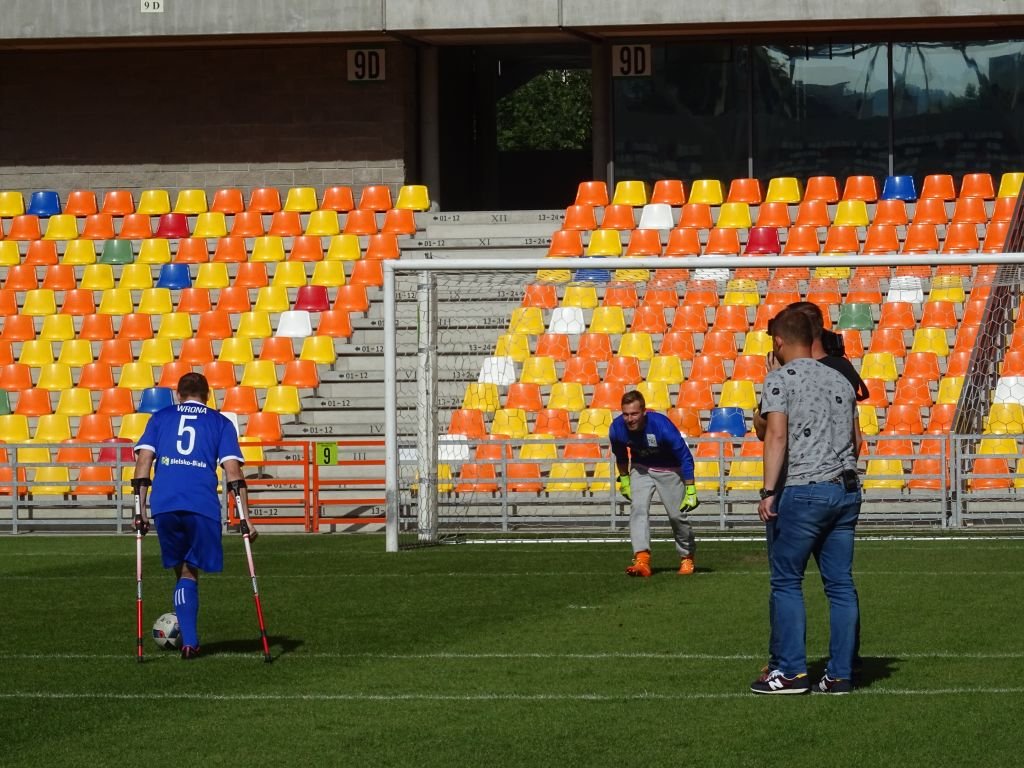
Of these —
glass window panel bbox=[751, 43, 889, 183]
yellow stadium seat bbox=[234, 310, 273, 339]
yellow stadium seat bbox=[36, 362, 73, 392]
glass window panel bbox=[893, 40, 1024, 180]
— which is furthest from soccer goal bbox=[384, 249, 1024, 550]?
yellow stadium seat bbox=[36, 362, 73, 392]

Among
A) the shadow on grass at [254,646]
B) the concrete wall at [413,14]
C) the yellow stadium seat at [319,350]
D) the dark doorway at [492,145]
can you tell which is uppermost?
the concrete wall at [413,14]

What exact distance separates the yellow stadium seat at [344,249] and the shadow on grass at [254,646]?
1428 cm

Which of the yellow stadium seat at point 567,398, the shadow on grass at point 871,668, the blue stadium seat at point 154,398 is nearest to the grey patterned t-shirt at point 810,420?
the shadow on grass at point 871,668

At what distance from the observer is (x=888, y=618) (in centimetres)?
1201

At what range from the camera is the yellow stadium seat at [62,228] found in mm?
26797

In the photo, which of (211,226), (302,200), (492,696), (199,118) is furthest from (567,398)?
(492,696)

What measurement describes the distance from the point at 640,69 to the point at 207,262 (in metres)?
7.17

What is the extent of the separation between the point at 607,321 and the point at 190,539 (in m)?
12.5

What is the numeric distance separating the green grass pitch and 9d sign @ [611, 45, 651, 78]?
12.3 metres

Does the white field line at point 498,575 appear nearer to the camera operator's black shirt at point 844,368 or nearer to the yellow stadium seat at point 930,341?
the camera operator's black shirt at point 844,368

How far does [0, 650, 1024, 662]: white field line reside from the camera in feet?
33.6

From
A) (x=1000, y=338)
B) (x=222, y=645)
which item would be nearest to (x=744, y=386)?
(x=1000, y=338)

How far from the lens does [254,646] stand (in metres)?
11.1

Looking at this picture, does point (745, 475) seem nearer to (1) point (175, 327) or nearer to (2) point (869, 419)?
(2) point (869, 419)
